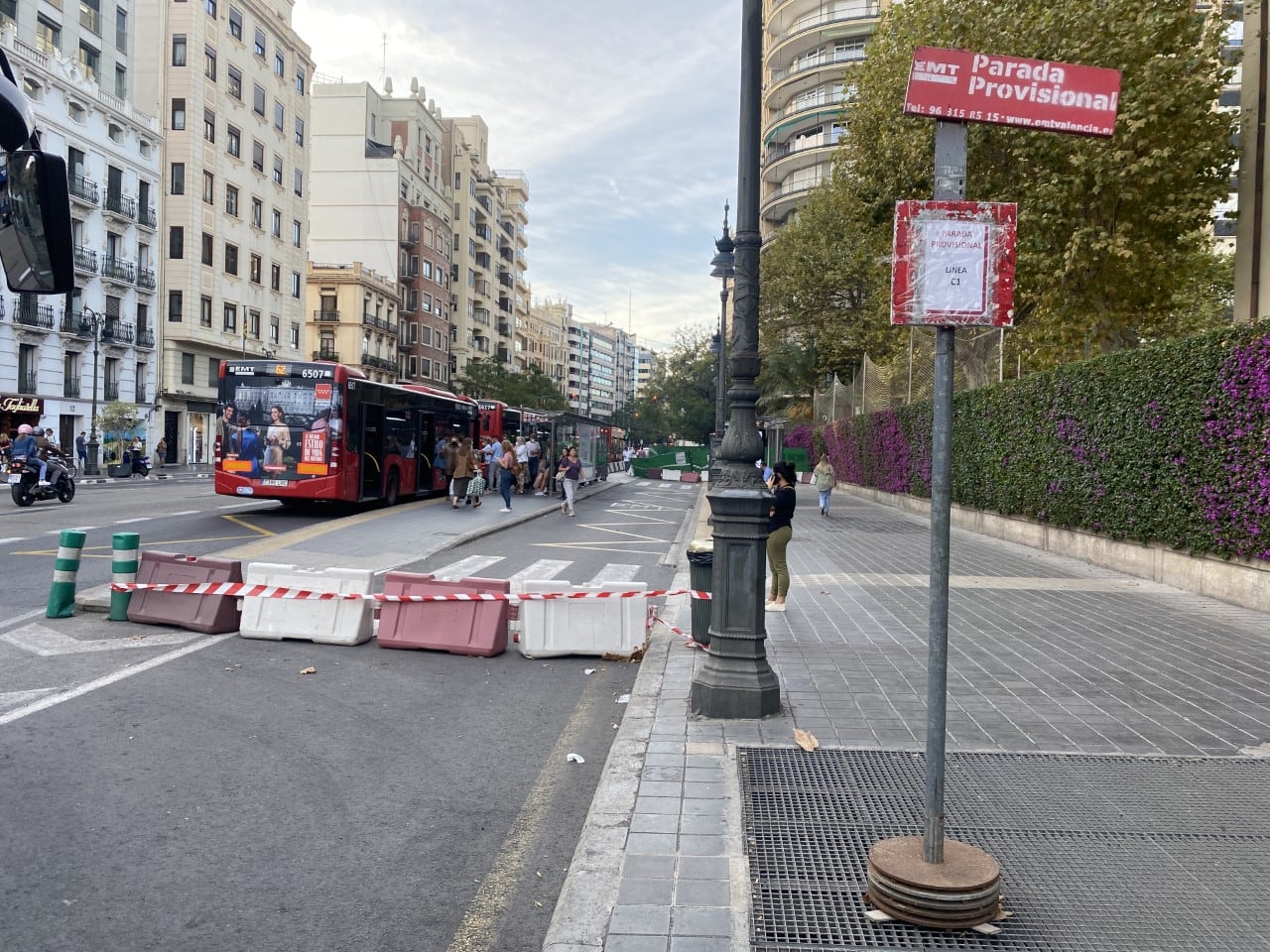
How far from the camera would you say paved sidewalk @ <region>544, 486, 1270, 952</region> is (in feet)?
11.3

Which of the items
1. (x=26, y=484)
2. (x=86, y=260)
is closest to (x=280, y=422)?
(x=26, y=484)

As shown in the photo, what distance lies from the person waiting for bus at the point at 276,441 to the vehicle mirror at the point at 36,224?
1643 centimetres

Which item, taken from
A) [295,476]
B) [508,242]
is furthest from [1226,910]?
[508,242]

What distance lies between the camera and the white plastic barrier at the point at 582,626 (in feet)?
26.8

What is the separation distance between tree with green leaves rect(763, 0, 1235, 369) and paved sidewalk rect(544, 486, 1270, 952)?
353 inches

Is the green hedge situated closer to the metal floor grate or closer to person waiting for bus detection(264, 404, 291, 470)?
the metal floor grate

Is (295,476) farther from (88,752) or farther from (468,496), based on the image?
(88,752)

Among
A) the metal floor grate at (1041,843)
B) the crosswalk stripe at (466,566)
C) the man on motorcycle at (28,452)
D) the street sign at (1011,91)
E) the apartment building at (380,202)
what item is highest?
the apartment building at (380,202)

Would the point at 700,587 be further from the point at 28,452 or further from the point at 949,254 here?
the point at 28,452

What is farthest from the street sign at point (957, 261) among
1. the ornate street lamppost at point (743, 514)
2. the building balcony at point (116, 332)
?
the building balcony at point (116, 332)

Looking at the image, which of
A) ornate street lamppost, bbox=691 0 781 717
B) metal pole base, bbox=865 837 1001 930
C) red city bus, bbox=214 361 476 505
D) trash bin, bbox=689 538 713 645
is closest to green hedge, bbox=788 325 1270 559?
trash bin, bbox=689 538 713 645

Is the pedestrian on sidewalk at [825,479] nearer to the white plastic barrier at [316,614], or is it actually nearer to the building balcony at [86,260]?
the white plastic barrier at [316,614]

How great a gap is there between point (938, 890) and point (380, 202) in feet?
234

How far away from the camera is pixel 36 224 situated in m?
3.26
